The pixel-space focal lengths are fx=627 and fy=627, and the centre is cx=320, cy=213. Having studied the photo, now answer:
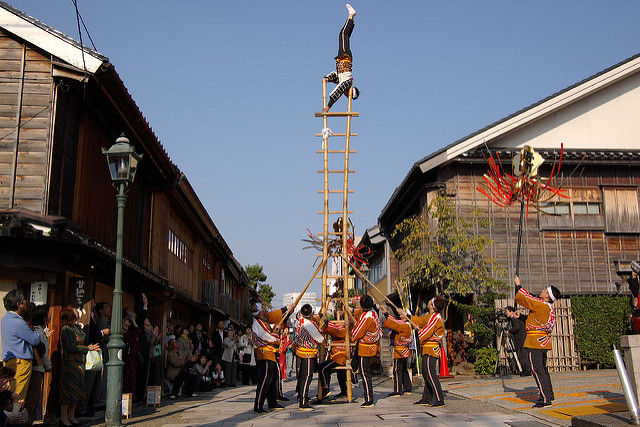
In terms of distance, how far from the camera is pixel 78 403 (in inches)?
401

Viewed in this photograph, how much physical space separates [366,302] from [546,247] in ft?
33.3

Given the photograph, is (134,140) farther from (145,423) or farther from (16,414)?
(16,414)

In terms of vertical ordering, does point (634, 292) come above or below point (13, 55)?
below

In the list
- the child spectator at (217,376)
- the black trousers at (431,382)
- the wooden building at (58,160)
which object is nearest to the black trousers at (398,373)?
the black trousers at (431,382)

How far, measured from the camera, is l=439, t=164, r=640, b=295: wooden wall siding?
19.8 m

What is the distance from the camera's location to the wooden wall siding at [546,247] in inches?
781

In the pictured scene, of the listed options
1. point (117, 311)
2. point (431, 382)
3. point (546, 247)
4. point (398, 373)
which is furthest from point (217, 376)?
point (546, 247)

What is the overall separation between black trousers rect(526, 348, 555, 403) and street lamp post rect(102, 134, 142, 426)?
251 inches


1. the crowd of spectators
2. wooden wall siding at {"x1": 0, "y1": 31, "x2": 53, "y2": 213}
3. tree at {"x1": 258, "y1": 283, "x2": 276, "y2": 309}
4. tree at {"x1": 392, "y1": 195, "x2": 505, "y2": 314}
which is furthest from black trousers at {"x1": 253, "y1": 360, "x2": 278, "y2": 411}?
tree at {"x1": 258, "y1": 283, "x2": 276, "y2": 309}

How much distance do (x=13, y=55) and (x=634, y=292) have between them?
1113 cm

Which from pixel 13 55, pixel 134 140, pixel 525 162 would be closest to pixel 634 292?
pixel 525 162

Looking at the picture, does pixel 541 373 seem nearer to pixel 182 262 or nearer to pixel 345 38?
pixel 345 38

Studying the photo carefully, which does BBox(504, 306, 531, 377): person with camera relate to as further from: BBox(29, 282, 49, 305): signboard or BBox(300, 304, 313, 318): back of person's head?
BBox(29, 282, 49, 305): signboard

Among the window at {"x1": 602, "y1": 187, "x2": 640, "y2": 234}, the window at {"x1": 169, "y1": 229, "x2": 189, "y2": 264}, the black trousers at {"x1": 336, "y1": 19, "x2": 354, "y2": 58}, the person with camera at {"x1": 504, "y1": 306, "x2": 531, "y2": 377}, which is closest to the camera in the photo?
the black trousers at {"x1": 336, "y1": 19, "x2": 354, "y2": 58}
